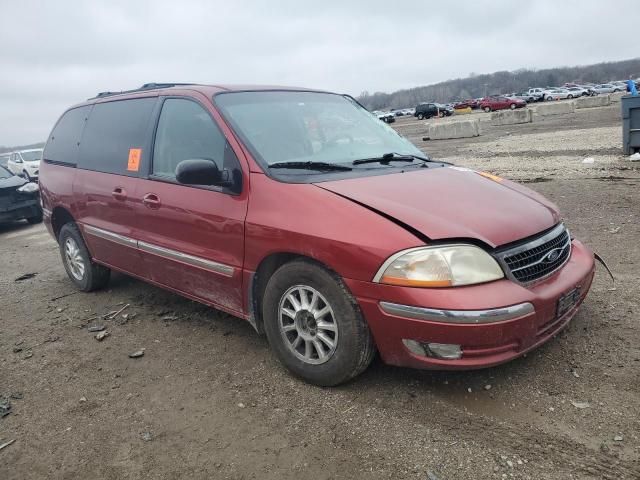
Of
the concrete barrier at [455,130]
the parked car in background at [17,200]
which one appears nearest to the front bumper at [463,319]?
the parked car in background at [17,200]

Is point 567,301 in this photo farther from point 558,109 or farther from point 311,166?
point 558,109

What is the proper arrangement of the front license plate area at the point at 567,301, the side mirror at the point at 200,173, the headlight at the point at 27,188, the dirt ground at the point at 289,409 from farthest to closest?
the headlight at the point at 27,188 < the side mirror at the point at 200,173 < the front license plate area at the point at 567,301 < the dirt ground at the point at 289,409

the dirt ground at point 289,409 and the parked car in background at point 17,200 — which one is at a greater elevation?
the parked car in background at point 17,200

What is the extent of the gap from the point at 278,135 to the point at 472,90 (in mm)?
153915

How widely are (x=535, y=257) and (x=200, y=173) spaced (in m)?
2.06

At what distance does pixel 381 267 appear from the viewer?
2658 millimetres

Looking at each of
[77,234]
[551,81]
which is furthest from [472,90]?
[77,234]

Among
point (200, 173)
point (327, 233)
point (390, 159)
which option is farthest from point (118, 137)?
point (327, 233)

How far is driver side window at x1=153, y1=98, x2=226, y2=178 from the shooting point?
11.7ft

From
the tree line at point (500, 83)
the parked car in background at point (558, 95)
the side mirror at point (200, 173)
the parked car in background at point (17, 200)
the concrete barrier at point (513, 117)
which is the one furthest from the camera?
the tree line at point (500, 83)

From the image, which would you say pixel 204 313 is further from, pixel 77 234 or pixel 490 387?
pixel 490 387

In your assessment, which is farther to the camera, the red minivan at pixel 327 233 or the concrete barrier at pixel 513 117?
the concrete barrier at pixel 513 117

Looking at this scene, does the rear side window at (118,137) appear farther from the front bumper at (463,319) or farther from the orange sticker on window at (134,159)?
the front bumper at (463,319)

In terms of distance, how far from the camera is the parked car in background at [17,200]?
1020cm
